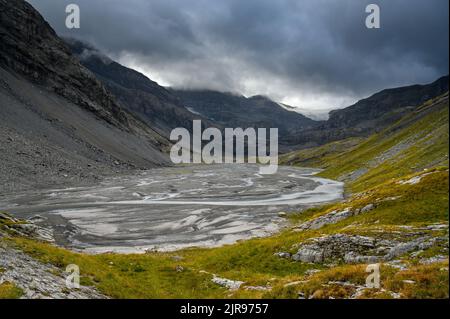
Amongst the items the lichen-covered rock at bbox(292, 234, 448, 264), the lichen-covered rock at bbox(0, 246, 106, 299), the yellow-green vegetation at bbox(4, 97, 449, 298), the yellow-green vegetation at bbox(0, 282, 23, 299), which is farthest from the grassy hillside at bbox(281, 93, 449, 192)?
the yellow-green vegetation at bbox(0, 282, 23, 299)

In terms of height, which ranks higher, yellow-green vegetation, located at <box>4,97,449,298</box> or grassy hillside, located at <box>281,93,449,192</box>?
grassy hillside, located at <box>281,93,449,192</box>

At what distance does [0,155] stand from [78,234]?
73.3 meters

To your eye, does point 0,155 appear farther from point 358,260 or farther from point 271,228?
point 358,260

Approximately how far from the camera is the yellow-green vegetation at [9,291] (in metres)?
16.3

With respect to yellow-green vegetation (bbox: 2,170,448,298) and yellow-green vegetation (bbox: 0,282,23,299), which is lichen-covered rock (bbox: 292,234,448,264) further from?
yellow-green vegetation (bbox: 0,282,23,299)

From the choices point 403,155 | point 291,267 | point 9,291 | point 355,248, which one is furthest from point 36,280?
point 403,155

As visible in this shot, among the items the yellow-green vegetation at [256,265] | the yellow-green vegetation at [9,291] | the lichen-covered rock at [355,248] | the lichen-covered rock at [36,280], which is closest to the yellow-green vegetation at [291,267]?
the yellow-green vegetation at [256,265]

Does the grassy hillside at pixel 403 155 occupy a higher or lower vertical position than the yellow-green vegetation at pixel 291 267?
higher

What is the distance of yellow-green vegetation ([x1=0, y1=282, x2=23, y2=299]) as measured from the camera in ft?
53.6

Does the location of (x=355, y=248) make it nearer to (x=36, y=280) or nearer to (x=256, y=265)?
(x=256, y=265)

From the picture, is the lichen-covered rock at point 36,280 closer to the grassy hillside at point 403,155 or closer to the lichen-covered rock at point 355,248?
the lichen-covered rock at point 355,248

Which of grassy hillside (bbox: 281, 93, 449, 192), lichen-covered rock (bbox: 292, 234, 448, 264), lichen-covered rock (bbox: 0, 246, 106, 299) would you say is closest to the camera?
lichen-covered rock (bbox: 0, 246, 106, 299)

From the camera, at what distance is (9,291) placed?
1677cm
